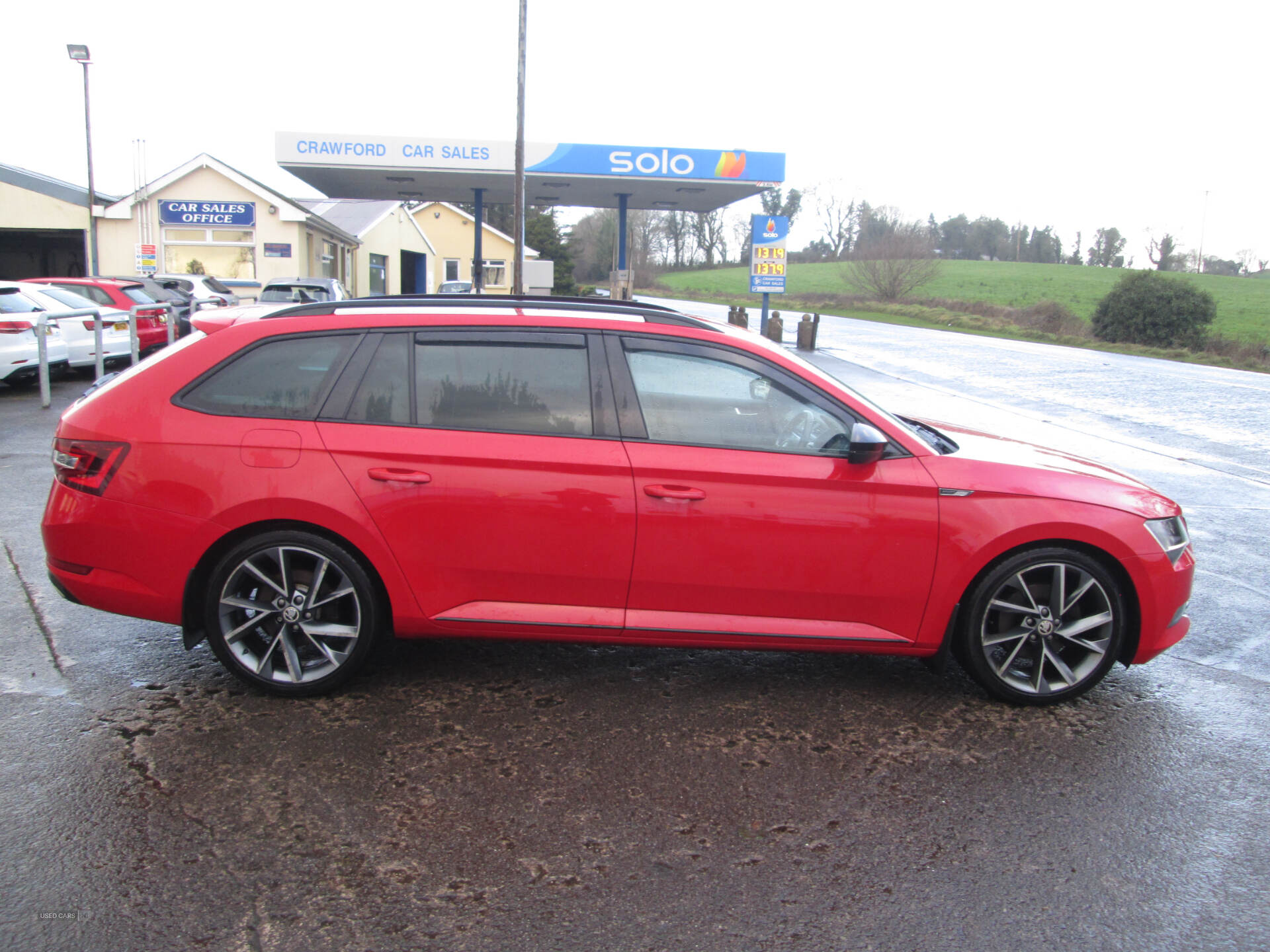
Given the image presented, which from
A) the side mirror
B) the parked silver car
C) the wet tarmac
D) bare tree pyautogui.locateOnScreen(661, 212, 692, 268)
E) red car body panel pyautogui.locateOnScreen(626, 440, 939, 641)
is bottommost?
the wet tarmac

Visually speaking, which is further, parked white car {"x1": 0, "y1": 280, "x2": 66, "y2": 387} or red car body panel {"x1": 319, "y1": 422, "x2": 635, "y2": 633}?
parked white car {"x1": 0, "y1": 280, "x2": 66, "y2": 387}

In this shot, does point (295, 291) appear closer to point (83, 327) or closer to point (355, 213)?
point (83, 327)

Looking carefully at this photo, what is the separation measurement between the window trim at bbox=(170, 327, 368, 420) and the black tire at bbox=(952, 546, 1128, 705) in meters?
2.83

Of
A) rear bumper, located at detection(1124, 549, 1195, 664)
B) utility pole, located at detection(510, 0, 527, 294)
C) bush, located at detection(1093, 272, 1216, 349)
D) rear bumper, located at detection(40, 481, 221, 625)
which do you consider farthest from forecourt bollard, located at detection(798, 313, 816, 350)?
rear bumper, located at detection(40, 481, 221, 625)

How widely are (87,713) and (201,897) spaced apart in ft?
4.96

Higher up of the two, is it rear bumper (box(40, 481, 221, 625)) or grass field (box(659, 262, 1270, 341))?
grass field (box(659, 262, 1270, 341))

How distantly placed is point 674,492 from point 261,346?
73.1 inches

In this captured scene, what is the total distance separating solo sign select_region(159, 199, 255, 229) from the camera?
105 ft

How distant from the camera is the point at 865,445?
3852mm

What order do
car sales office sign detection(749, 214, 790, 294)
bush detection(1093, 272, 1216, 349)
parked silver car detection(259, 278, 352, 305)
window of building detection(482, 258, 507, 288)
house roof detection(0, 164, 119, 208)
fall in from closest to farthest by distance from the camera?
1. parked silver car detection(259, 278, 352, 305)
2. car sales office sign detection(749, 214, 790, 294)
3. house roof detection(0, 164, 119, 208)
4. bush detection(1093, 272, 1216, 349)
5. window of building detection(482, 258, 507, 288)

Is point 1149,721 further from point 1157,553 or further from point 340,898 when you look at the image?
Result: point 340,898

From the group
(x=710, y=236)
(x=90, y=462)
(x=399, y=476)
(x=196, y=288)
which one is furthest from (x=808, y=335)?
(x=710, y=236)

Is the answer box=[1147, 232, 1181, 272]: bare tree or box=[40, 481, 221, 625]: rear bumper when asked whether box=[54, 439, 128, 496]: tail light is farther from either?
box=[1147, 232, 1181, 272]: bare tree

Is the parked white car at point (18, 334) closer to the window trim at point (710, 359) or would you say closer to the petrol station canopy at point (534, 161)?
the petrol station canopy at point (534, 161)
